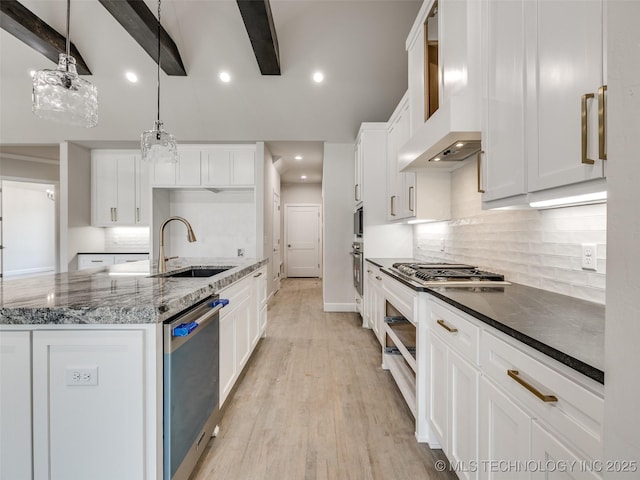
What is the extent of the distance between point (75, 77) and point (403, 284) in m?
2.51

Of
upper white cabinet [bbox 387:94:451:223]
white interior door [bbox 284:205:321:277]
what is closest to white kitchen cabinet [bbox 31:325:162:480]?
upper white cabinet [bbox 387:94:451:223]

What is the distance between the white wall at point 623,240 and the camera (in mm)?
429

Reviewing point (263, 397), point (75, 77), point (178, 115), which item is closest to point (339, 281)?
point (263, 397)

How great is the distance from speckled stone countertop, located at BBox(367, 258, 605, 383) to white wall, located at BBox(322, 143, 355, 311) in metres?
3.12

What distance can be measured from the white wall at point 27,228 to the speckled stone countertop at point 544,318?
8.98m

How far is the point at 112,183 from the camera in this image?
16.4 feet

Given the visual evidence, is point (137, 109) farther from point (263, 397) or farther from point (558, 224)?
point (558, 224)

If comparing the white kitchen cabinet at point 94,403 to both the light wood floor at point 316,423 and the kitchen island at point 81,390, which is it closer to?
the kitchen island at point 81,390

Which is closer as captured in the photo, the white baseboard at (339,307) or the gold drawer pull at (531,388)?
the gold drawer pull at (531,388)

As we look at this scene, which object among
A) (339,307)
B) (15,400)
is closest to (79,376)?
(15,400)

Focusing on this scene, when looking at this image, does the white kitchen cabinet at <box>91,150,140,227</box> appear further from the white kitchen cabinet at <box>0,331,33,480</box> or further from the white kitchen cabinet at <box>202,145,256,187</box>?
the white kitchen cabinet at <box>0,331,33,480</box>

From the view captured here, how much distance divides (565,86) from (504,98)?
34 cm

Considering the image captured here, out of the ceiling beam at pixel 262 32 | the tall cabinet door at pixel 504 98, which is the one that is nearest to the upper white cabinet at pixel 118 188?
the ceiling beam at pixel 262 32

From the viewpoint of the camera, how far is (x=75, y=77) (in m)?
2.00
